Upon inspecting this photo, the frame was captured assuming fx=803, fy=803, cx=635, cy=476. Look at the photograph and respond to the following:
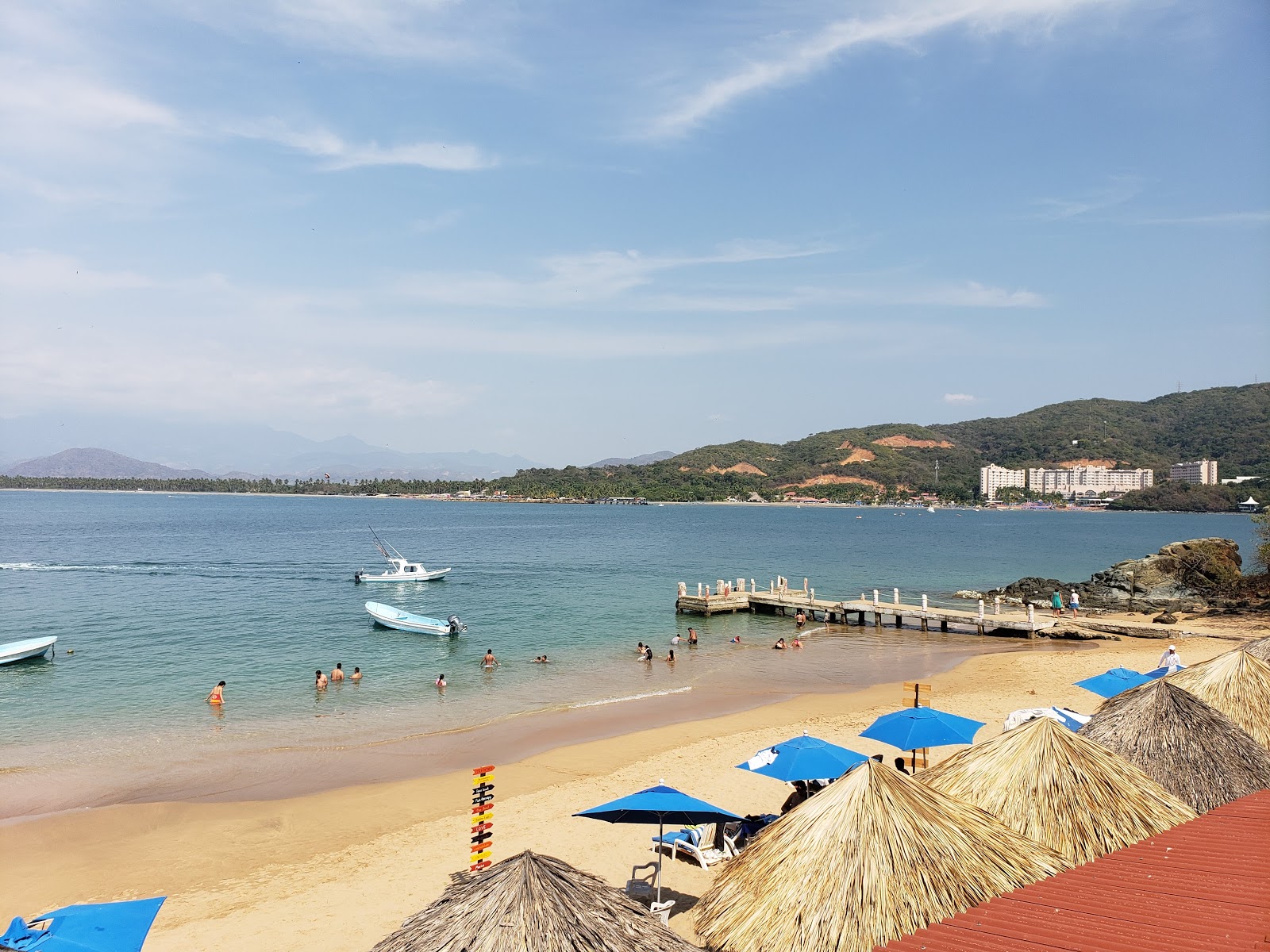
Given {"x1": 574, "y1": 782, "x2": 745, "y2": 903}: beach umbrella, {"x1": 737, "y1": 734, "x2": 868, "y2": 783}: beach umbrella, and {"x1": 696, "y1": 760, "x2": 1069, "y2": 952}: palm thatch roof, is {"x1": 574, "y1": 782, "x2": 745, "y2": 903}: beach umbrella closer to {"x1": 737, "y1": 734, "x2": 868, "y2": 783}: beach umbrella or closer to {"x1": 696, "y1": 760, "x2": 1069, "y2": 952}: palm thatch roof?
{"x1": 737, "y1": 734, "x2": 868, "y2": 783}: beach umbrella

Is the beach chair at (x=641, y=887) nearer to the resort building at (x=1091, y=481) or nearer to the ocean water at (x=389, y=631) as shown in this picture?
the ocean water at (x=389, y=631)

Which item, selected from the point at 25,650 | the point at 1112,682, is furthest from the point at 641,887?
the point at 25,650

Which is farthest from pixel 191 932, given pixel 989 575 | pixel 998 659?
pixel 989 575

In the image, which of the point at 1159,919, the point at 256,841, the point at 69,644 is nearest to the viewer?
the point at 1159,919

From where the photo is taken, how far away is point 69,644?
32.2 m

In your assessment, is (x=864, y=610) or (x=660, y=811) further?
(x=864, y=610)

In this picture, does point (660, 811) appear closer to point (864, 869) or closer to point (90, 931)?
point (864, 869)

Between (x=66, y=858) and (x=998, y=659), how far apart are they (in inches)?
1107

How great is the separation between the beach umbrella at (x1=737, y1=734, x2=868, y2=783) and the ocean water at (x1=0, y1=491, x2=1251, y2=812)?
12.7 meters

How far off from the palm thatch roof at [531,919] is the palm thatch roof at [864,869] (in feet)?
4.20

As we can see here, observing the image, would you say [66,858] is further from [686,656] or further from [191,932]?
[686,656]

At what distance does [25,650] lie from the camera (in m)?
28.8

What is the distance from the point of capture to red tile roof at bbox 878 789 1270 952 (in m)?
5.12

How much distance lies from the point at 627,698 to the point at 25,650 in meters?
22.0
